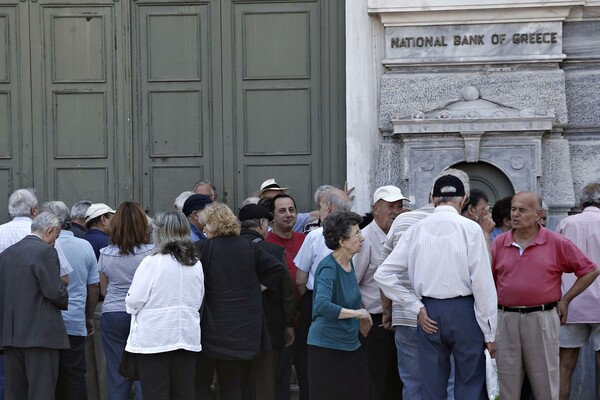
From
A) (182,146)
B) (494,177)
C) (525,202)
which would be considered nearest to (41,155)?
(182,146)

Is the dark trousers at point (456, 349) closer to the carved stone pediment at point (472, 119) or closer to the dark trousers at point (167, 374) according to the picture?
the dark trousers at point (167, 374)

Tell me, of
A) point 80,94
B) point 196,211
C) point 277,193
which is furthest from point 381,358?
point 80,94

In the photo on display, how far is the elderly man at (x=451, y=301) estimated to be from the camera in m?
7.89

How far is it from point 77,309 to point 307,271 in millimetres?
1929

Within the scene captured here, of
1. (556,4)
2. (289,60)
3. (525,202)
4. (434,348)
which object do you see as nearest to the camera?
(434,348)

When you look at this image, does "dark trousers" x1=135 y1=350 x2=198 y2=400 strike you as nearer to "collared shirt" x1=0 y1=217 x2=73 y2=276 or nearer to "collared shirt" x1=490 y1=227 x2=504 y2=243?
"collared shirt" x1=0 y1=217 x2=73 y2=276

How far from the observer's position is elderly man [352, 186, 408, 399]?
9.33m

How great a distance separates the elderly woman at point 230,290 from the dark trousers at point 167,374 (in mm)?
258

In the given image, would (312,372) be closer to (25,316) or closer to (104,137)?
(25,316)

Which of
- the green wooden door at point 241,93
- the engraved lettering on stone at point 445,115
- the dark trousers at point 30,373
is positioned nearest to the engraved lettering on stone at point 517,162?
the engraved lettering on stone at point 445,115

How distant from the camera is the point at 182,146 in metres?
12.6

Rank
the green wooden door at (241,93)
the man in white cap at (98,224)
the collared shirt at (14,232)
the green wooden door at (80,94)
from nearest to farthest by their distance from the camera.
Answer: the collared shirt at (14,232), the man in white cap at (98,224), the green wooden door at (241,93), the green wooden door at (80,94)

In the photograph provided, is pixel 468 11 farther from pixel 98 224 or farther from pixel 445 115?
pixel 98 224

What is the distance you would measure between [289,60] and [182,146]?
1453mm
